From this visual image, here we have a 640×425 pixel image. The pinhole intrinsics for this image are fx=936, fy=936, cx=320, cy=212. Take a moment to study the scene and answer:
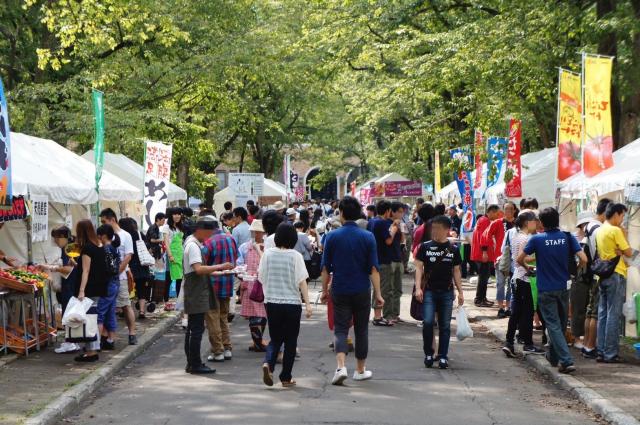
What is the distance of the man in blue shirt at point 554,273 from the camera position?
A: 10133 millimetres

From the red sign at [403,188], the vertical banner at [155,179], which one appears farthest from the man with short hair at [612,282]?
the red sign at [403,188]

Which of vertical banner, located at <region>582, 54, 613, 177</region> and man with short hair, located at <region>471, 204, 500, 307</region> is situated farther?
man with short hair, located at <region>471, 204, 500, 307</region>

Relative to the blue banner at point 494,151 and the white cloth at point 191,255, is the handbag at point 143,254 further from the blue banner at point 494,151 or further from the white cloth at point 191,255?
the blue banner at point 494,151

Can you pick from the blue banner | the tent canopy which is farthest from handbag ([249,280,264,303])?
the blue banner

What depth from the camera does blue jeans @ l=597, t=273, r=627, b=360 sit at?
35.4 ft

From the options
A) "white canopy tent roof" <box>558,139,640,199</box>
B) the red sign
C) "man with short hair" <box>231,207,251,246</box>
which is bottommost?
"man with short hair" <box>231,207,251,246</box>

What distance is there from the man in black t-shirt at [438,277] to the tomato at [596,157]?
12.4 ft

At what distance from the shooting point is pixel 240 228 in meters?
15.2

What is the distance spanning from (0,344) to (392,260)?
21.3 feet

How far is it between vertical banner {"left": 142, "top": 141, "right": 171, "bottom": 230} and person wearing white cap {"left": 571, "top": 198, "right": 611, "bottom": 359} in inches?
369

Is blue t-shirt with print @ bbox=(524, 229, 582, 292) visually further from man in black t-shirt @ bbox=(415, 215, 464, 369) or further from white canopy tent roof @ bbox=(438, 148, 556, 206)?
white canopy tent roof @ bbox=(438, 148, 556, 206)

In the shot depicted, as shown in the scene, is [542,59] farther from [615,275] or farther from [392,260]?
[615,275]

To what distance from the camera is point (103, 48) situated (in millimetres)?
24922

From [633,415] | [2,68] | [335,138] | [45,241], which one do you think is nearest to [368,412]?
[633,415]
